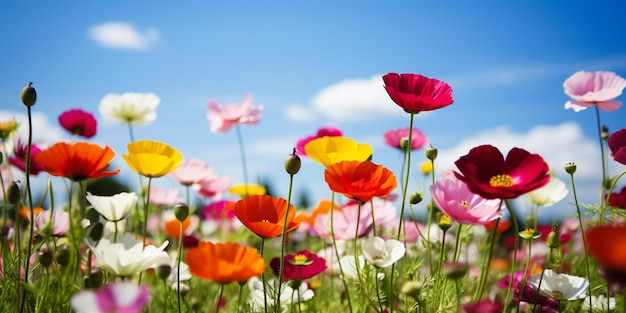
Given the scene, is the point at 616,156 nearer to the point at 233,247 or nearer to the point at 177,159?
the point at 233,247

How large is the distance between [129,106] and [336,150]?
0.96m

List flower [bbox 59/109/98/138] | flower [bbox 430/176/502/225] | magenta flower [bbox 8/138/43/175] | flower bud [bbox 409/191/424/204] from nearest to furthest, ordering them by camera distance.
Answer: flower [bbox 430/176/502/225] < flower bud [bbox 409/191/424/204] < magenta flower [bbox 8/138/43/175] < flower [bbox 59/109/98/138]

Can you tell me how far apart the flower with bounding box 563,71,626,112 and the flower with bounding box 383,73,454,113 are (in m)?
0.56

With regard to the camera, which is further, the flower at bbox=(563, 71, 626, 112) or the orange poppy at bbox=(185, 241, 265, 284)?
the flower at bbox=(563, 71, 626, 112)

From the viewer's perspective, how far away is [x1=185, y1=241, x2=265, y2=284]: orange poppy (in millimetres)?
810

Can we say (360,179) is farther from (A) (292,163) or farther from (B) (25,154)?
(B) (25,154)

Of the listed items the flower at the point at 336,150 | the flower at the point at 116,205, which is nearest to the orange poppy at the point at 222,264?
the flower at the point at 116,205

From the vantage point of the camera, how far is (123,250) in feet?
2.85

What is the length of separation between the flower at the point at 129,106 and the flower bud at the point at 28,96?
873mm

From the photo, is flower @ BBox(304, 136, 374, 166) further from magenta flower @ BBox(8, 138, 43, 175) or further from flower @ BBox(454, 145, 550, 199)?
magenta flower @ BBox(8, 138, 43, 175)

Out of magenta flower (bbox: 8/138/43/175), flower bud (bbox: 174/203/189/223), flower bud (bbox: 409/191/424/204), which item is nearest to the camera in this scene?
flower bud (bbox: 174/203/189/223)

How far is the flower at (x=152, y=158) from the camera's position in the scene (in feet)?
3.57

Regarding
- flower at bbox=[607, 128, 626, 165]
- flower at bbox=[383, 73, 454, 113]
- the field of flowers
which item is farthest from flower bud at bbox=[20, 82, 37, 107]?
flower at bbox=[607, 128, 626, 165]

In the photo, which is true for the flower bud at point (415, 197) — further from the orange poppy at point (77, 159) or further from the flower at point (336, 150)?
the orange poppy at point (77, 159)
